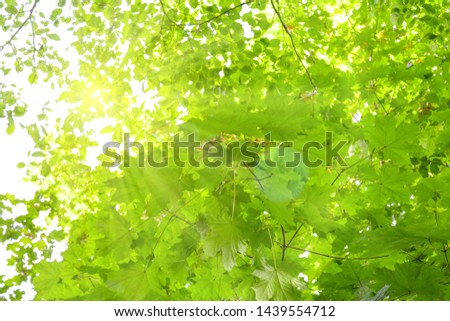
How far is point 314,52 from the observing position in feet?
14.7

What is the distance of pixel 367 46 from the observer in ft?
11.1

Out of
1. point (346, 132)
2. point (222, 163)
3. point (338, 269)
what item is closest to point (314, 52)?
point (346, 132)

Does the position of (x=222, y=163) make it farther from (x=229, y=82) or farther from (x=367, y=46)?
(x=367, y=46)

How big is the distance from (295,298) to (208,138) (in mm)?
487

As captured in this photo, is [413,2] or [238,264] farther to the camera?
[413,2]

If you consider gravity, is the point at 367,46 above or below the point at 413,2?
below

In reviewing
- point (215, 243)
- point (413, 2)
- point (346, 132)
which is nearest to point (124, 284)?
point (215, 243)

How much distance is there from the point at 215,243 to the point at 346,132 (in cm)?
105

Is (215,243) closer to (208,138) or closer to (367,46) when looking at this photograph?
(208,138)

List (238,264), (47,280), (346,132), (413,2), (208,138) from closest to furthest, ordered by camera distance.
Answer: (208,138) < (238,264) < (346,132) < (47,280) < (413,2)
